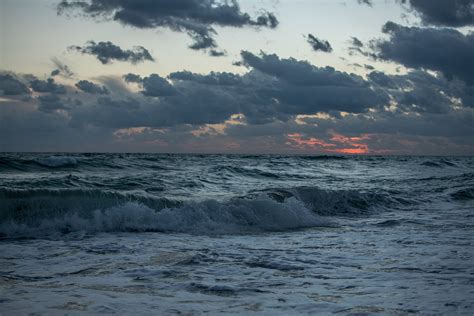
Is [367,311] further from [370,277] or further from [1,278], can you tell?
[1,278]

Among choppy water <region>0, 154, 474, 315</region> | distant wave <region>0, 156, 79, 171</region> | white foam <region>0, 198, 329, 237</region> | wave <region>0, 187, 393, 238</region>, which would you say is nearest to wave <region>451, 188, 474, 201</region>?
choppy water <region>0, 154, 474, 315</region>

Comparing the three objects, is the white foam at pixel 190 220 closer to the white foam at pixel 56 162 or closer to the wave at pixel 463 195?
the wave at pixel 463 195

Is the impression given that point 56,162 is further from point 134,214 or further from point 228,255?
point 228,255

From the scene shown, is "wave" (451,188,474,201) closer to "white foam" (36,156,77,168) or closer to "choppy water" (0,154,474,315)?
"choppy water" (0,154,474,315)

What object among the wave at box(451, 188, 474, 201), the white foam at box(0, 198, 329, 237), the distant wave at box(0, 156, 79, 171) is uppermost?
the distant wave at box(0, 156, 79, 171)

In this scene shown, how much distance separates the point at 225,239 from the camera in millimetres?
8477

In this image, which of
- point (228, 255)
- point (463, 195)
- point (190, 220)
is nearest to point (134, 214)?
point (190, 220)

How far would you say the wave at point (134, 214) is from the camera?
30.8ft

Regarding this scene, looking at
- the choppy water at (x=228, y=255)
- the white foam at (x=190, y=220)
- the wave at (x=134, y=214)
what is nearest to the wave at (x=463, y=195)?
the choppy water at (x=228, y=255)

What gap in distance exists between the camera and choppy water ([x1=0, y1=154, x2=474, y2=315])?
4.37m

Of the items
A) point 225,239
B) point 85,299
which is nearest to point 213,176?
point 225,239

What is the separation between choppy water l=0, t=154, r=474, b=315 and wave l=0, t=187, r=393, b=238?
27 mm

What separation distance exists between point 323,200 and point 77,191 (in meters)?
7.33

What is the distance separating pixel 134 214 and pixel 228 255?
3.86 metres
